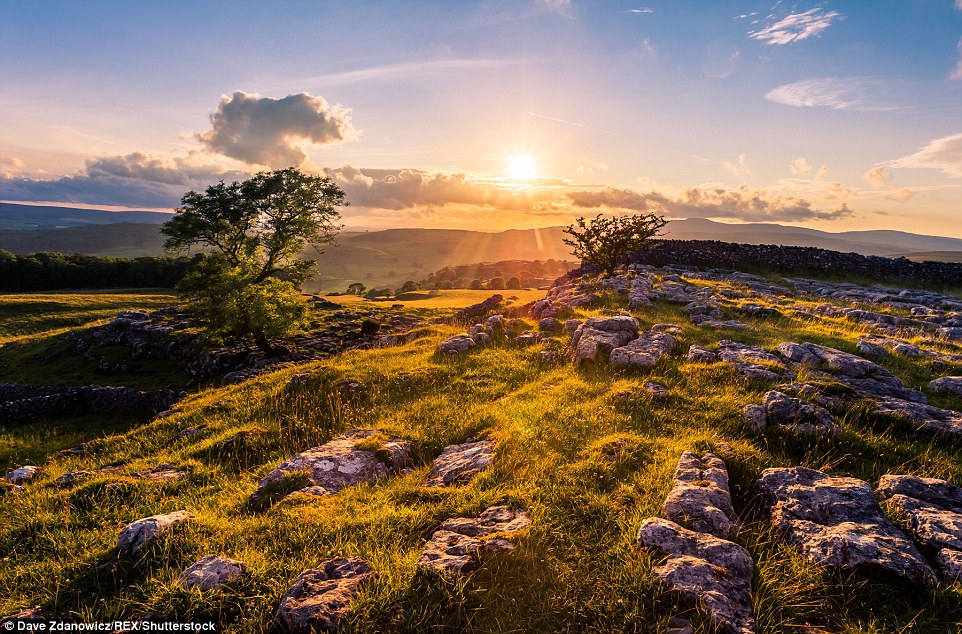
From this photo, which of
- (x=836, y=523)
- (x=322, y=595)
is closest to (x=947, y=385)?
(x=836, y=523)

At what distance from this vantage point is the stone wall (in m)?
37.5

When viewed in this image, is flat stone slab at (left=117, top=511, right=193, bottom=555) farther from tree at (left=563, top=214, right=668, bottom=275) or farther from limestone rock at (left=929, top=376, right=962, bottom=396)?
tree at (left=563, top=214, right=668, bottom=275)

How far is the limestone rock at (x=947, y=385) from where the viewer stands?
34.8 ft

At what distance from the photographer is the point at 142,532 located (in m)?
6.01

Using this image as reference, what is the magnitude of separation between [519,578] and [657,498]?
2921 mm

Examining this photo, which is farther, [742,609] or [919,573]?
[919,573]

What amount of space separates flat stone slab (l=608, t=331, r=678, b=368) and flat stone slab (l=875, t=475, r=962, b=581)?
6.50 meters

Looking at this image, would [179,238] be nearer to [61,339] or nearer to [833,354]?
A: [61,339]

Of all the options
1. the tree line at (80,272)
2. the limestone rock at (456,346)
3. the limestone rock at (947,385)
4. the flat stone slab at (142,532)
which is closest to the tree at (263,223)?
the limestone rock at (456,346)

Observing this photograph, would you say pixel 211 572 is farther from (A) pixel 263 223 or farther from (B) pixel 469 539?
(A) pixel 263 223

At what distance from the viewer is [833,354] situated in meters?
12.3

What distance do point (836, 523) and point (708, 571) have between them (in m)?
2.67

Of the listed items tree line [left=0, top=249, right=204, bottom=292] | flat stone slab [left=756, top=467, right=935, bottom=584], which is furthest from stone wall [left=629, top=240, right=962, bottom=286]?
tree line [left=0, top=249, right=204, bottom=292]

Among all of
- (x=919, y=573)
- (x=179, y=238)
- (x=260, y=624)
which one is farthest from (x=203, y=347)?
(x=919, y=573)
